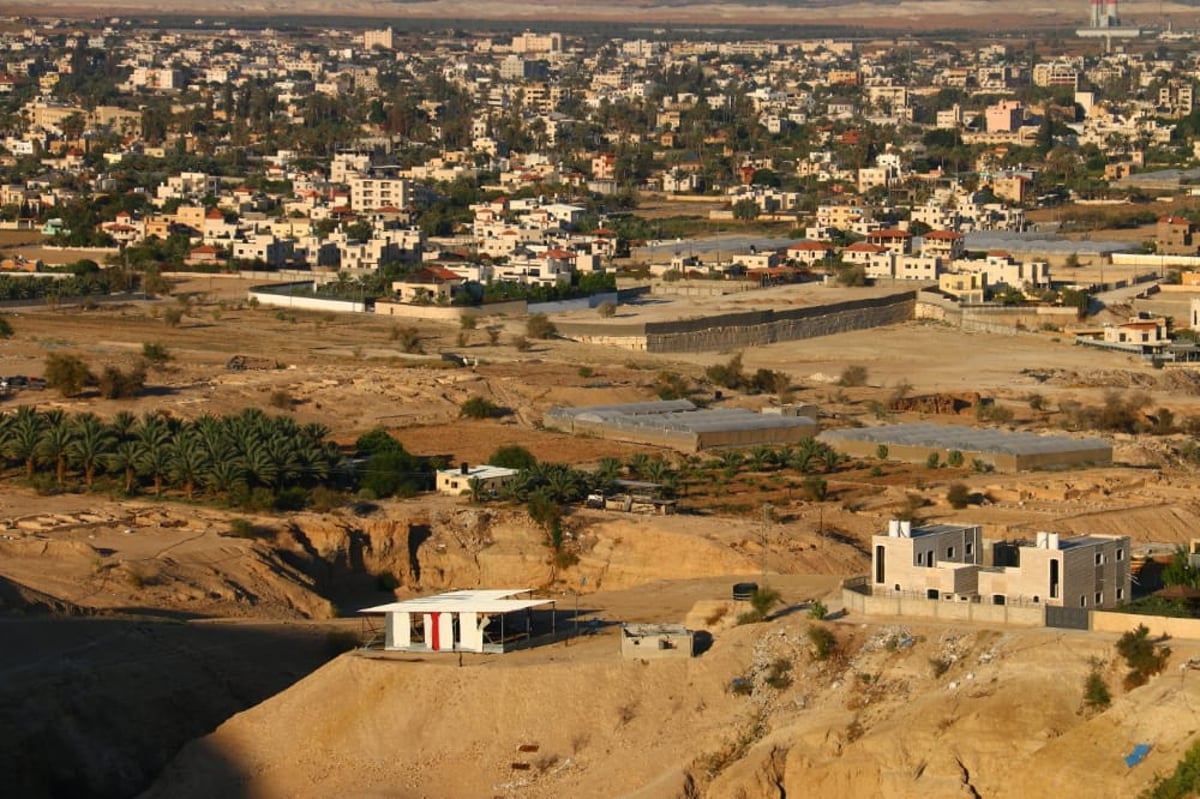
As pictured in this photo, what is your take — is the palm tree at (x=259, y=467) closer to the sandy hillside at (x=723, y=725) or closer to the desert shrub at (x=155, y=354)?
the sandy hillside at (x=723, y=725)

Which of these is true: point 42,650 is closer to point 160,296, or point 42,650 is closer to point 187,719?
point 187,719

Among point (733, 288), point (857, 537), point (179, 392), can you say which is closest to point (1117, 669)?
point (857, 537)

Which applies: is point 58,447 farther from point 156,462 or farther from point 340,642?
point 340,642

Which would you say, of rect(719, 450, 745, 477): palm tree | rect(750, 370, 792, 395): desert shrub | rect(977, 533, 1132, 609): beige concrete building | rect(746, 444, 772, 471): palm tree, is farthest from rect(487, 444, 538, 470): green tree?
rect(977, 533, 1132, 609): beige concrete building

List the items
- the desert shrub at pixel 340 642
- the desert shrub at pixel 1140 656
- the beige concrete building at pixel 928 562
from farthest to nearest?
the desert shrub at pixel 340 642 → the beige concrete building at pixel 928 562 → the desert shrub at pixel 1140 656

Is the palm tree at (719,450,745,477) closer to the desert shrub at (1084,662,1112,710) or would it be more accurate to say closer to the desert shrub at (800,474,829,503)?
the desert shrub at (800,474,829,503)

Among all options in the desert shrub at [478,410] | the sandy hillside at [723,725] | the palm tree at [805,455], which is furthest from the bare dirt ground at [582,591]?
the palm tree at [805,455]
